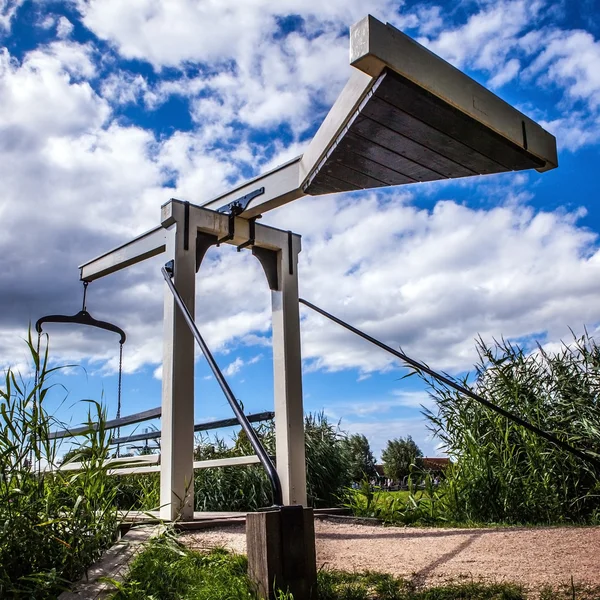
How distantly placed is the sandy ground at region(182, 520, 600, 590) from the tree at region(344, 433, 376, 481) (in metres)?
2.71

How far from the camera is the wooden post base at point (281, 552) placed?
2041mm

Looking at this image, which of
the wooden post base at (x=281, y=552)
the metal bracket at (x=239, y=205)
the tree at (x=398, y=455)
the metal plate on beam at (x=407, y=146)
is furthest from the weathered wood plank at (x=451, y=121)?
the tree at (x=398, y=455)

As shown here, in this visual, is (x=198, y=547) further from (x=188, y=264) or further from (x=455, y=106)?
(x=455, y=106)

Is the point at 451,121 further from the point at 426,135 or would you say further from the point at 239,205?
the point at 239,205

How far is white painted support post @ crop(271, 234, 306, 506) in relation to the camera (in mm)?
4477

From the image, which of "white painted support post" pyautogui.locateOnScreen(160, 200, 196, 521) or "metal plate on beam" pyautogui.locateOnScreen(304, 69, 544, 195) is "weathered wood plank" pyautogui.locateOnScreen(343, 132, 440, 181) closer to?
"metal plate on beam" pyautogui.locateOnScreen(304, 69, 544, 195)

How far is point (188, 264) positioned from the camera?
4.28 meters

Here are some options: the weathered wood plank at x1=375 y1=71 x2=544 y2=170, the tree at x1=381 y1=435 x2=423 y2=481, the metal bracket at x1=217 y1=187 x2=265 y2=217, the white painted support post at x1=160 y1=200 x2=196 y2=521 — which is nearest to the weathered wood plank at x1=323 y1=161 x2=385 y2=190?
the weathered wood plank at x1=375 y1=71 x2=544 y2=170

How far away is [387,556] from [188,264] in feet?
7.62

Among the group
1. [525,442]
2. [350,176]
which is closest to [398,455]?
[525,442]

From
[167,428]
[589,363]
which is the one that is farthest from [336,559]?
[589,363]

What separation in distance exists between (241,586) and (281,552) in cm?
21

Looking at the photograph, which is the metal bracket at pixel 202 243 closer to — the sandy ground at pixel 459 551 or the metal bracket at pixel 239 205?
the metal bracket at pixel 239 205

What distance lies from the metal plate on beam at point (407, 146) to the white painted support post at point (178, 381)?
1.05m
